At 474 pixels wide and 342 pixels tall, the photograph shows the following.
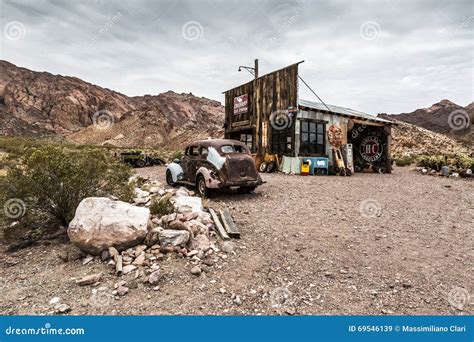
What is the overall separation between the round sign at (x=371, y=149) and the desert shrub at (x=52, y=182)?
17.6 m

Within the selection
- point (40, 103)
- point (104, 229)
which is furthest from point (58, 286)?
point (40, 103)

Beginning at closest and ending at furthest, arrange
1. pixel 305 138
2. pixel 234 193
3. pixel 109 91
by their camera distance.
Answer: pixel 234 193 → pixel 305 138 → pixel 109 91

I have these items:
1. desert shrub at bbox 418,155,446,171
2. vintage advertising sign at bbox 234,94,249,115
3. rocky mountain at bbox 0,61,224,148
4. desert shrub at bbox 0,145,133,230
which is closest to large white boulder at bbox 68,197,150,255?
desert shrub at bbox 0,145,133,230

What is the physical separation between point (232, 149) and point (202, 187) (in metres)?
1.47

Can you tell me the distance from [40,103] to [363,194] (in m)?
100

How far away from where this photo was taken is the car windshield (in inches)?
331

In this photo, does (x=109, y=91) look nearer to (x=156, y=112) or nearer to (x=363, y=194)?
(x=156, y=112)

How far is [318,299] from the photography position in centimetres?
332

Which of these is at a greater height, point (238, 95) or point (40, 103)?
point (40, 103)

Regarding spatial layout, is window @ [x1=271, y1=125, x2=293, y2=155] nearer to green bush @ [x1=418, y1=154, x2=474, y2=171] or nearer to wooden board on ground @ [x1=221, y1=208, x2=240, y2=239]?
green bush @ [x1=418, y1=154, x2=474, y2=171]

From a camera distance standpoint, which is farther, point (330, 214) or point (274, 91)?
point (274, 91)

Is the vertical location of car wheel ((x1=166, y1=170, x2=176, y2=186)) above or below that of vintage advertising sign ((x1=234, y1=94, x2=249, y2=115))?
below

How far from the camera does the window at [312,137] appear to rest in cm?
1515

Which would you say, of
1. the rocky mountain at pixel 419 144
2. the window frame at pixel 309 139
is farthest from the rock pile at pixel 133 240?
the rocky mountain at pixel 419 144
